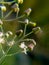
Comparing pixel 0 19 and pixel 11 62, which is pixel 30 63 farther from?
pixel 0 19

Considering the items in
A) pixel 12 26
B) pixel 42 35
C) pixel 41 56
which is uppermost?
pixel 12 26

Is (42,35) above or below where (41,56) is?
above

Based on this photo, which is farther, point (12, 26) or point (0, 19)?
point (12, 26)

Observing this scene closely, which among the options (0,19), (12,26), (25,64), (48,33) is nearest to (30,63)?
(25,64)

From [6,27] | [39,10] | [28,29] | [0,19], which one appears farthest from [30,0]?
[0,19]

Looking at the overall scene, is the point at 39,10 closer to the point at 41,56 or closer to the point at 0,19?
the point at 41,56

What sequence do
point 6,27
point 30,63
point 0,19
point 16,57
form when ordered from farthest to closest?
1. point 30,63
2. point 16,57
3. point 6,27
4. point 0,19

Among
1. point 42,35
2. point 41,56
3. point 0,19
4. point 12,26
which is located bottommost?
point 41,56

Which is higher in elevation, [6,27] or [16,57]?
[6,27]

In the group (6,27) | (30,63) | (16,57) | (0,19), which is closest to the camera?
(0,19)
